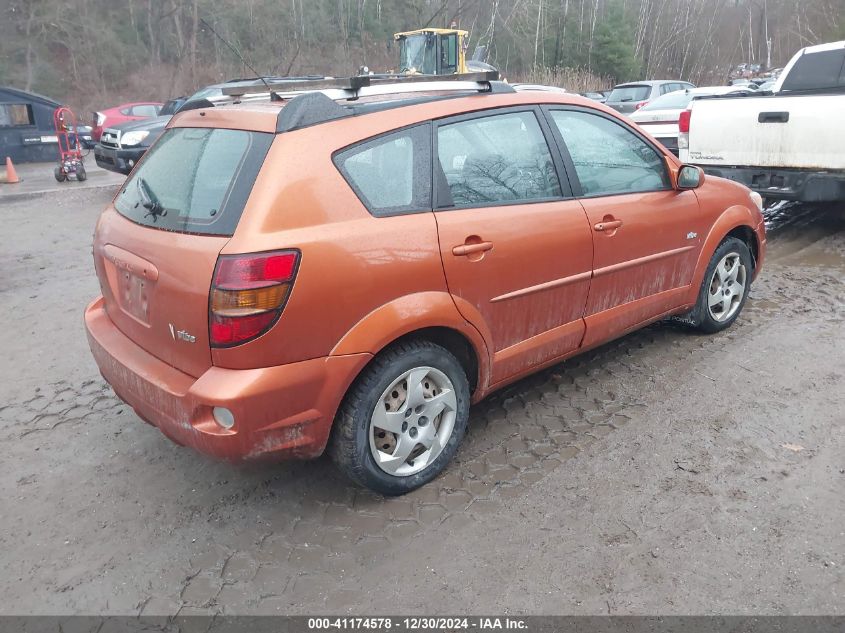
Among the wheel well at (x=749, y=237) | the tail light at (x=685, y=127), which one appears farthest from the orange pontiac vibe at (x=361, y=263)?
the tail light at (x=685, y=127)

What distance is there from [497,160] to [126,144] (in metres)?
10.6

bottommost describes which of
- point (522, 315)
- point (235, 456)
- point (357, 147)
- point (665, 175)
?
point (235, 456)

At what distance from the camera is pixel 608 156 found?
3930 mm

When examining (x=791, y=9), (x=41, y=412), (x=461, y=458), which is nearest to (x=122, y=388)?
(x=41, y=412)

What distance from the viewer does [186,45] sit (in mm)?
39594

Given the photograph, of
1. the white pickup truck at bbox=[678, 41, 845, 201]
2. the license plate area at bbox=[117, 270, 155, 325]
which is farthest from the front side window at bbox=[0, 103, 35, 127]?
the license plate area at bbox=[117, 270, 155, 325]

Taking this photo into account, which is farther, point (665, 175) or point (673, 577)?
point (665, 175)

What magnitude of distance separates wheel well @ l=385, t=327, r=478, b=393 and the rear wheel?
2.03 m

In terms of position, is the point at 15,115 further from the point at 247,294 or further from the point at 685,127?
the point at 247,294

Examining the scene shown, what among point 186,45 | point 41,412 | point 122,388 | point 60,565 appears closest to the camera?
point 60,565

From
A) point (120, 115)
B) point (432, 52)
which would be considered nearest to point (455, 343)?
point (120, 115)

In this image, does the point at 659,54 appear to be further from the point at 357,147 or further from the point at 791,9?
the point at 357,147

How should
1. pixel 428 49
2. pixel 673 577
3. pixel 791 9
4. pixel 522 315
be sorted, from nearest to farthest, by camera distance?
pixel 673 577 < pixel 522 315 < pixel 428 49 < pixel 791 9

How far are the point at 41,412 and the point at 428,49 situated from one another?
19.1 m
